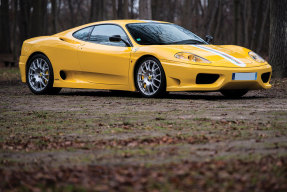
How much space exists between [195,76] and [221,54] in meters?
0.64

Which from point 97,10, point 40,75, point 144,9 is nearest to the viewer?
point 40,75

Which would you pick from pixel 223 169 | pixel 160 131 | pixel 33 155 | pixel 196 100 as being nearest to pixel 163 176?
pixel 223 169

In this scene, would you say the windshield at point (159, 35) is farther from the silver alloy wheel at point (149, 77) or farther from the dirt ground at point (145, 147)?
the dirt ground at point (145, 147)

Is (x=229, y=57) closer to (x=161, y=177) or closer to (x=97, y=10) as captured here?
(x=161, y=177)

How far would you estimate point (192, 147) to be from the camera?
4.53 metres

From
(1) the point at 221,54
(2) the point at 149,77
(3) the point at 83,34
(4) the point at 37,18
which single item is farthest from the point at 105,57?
(4) the point at 37,18

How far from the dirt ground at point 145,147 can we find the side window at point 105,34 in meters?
1.91

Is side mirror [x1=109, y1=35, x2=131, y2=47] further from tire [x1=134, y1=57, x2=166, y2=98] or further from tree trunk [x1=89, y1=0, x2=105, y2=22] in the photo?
tree trunk [x1=89, y1=0, x2=105, y2=22]

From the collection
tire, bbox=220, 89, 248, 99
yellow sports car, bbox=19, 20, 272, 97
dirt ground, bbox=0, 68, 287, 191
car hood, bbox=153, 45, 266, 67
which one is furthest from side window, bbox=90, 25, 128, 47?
tire, bbox=220, 89, 248, 99

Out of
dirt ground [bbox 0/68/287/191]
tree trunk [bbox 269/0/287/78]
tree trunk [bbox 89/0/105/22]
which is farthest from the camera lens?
tree trunk [bbox 89/0/105/22]

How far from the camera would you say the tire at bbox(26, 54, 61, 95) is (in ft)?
34.4

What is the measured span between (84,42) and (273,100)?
12.0ft

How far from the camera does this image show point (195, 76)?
28.1 ft

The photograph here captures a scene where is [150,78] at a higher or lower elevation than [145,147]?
lower
